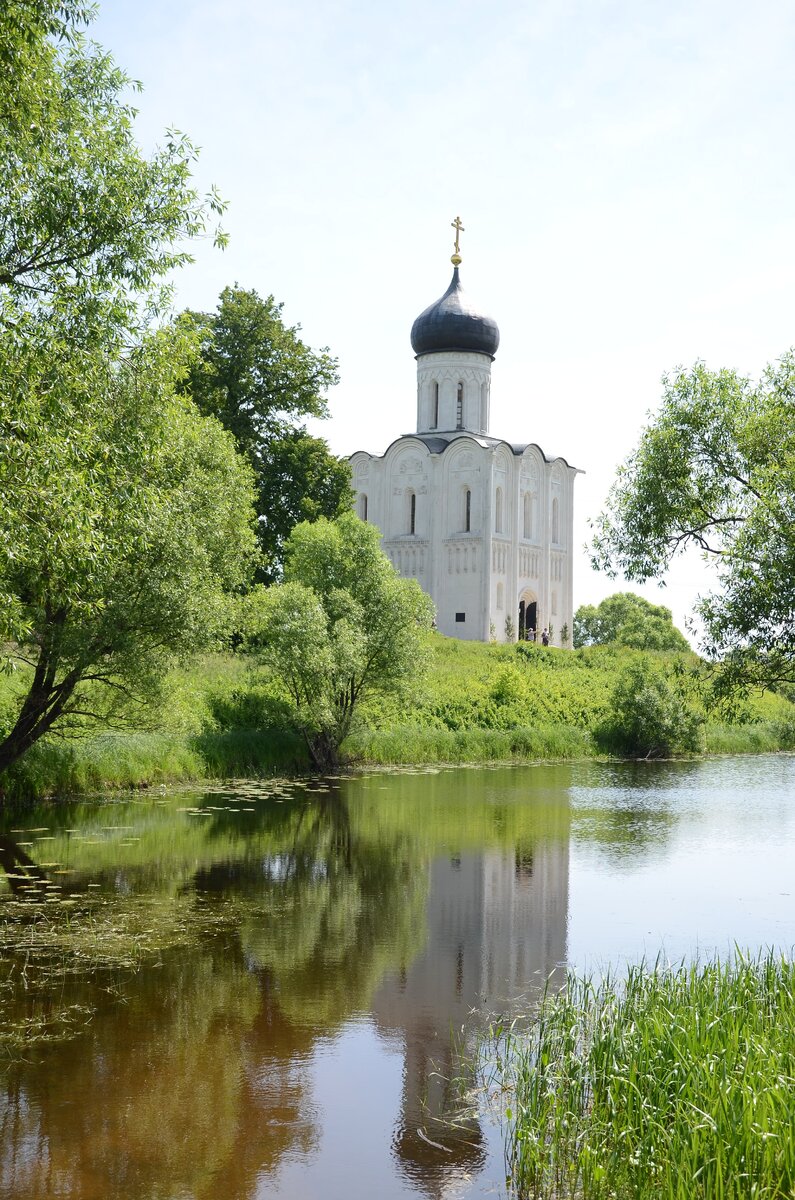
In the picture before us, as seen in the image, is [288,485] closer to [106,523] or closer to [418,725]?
[418,725]

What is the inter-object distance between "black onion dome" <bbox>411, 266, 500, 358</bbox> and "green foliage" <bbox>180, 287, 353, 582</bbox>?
14287 millimetres

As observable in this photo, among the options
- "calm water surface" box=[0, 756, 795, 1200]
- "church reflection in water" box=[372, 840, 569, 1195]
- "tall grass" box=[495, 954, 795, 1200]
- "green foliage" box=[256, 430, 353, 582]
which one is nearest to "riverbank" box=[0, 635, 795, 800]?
"calm water surface" box=[0, 756, 795, 1200]

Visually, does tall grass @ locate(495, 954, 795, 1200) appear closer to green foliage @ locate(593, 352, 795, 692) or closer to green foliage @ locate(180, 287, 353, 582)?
green foliage @ locate(593, 352, 795, 692)

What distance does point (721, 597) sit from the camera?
41.1 feet

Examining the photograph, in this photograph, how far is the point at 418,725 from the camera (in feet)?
104

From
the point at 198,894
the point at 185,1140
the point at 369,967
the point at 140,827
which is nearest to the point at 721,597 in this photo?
the point at 369,967

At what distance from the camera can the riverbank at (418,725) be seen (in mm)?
20469

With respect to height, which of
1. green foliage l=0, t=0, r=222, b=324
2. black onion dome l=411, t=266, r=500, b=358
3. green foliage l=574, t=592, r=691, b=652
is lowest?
green foliage l=0, t=0, r=222, b=324

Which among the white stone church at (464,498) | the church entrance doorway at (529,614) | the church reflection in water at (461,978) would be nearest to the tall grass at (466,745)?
the church reflection in water at (461,978)

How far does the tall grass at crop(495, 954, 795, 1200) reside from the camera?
5.07 metres

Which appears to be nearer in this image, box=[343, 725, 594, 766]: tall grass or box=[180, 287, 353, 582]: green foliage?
box=[343, 725, 594, 766]: tall grass

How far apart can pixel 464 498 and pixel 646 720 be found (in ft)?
65.3

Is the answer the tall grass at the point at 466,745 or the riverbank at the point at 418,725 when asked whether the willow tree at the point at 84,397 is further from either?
the tall grass at the point at 466,745

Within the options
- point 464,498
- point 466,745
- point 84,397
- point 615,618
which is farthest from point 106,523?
point 615,618
